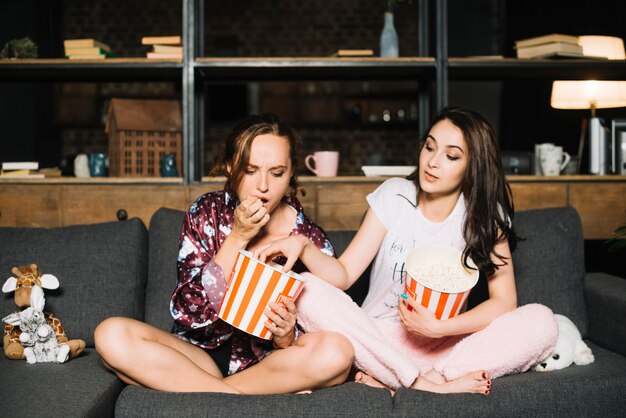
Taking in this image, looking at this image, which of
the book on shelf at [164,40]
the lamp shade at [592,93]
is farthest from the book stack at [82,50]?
the lamp shade at [592,93]

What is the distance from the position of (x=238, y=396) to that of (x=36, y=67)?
5.62ft

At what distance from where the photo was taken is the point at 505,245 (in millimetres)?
1738

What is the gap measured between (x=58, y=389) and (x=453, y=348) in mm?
962

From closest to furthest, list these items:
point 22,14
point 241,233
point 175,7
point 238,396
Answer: point 238,396 → point 241,233 → point 22,14 → point 175,7

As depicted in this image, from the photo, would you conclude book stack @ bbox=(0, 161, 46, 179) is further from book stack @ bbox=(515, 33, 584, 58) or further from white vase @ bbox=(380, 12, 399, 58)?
book stack @ bbox=(515, 33, 584, 58)

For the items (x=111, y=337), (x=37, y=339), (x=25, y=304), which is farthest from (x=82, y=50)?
(x=111, y=337)

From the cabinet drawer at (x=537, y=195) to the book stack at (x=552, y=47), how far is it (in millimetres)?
535

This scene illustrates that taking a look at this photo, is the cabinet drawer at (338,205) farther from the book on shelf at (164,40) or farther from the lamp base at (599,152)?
the lamp base at (599,152)

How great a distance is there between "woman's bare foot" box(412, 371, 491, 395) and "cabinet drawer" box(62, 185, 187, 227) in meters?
1.22

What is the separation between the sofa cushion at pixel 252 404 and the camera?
1.29 m

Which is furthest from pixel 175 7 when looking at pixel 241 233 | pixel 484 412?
pixel 484 412

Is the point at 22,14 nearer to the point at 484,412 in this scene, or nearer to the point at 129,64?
the point at 129,64

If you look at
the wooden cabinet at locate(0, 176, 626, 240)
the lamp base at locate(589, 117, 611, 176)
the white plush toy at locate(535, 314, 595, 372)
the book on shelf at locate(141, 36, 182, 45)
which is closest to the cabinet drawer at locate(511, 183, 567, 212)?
the wooden cabinet at locate(0, 176, 626, 240)

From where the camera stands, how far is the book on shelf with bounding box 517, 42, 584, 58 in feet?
8.06
